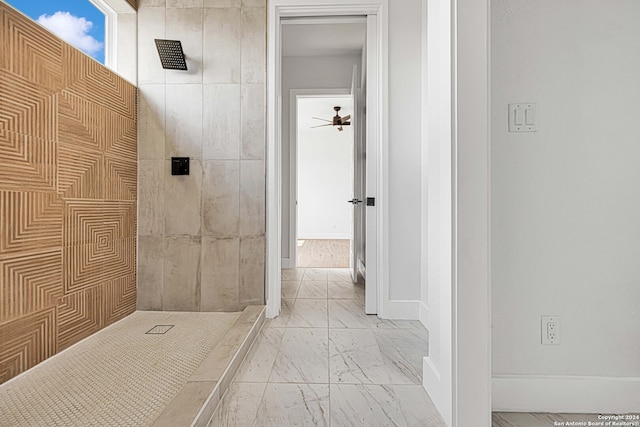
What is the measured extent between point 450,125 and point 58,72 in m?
1.85

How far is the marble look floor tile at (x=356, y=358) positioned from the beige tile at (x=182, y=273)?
1.01m

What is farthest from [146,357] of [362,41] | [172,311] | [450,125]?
[362,41]

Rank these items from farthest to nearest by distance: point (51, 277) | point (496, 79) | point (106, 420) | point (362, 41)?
1. point (362, 41)
2. point (51, 277)
3. point (496, 79)
4. point (106, 420)

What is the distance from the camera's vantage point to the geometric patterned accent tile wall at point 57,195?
58.1 inches

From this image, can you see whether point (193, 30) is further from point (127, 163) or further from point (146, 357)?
point (146, 357)

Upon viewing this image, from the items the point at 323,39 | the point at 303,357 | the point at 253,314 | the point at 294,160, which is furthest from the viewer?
the point at 294,160

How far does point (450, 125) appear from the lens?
128 cm

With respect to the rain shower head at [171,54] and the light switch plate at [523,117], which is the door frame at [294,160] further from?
the light switch plate at [523,117]

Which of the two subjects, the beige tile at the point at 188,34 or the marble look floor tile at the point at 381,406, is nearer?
the marble look floor tile at the point at 381,406

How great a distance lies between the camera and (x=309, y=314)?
8.46ft

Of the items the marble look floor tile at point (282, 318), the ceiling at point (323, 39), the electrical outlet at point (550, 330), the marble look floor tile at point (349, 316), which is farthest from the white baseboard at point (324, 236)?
the electrical outlet at point (550, 330)

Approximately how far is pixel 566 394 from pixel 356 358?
35.3 inches

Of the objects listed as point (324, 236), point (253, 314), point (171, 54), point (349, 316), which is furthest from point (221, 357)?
point (324, 236)

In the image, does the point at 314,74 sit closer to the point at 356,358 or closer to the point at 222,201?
the point at 222,201
